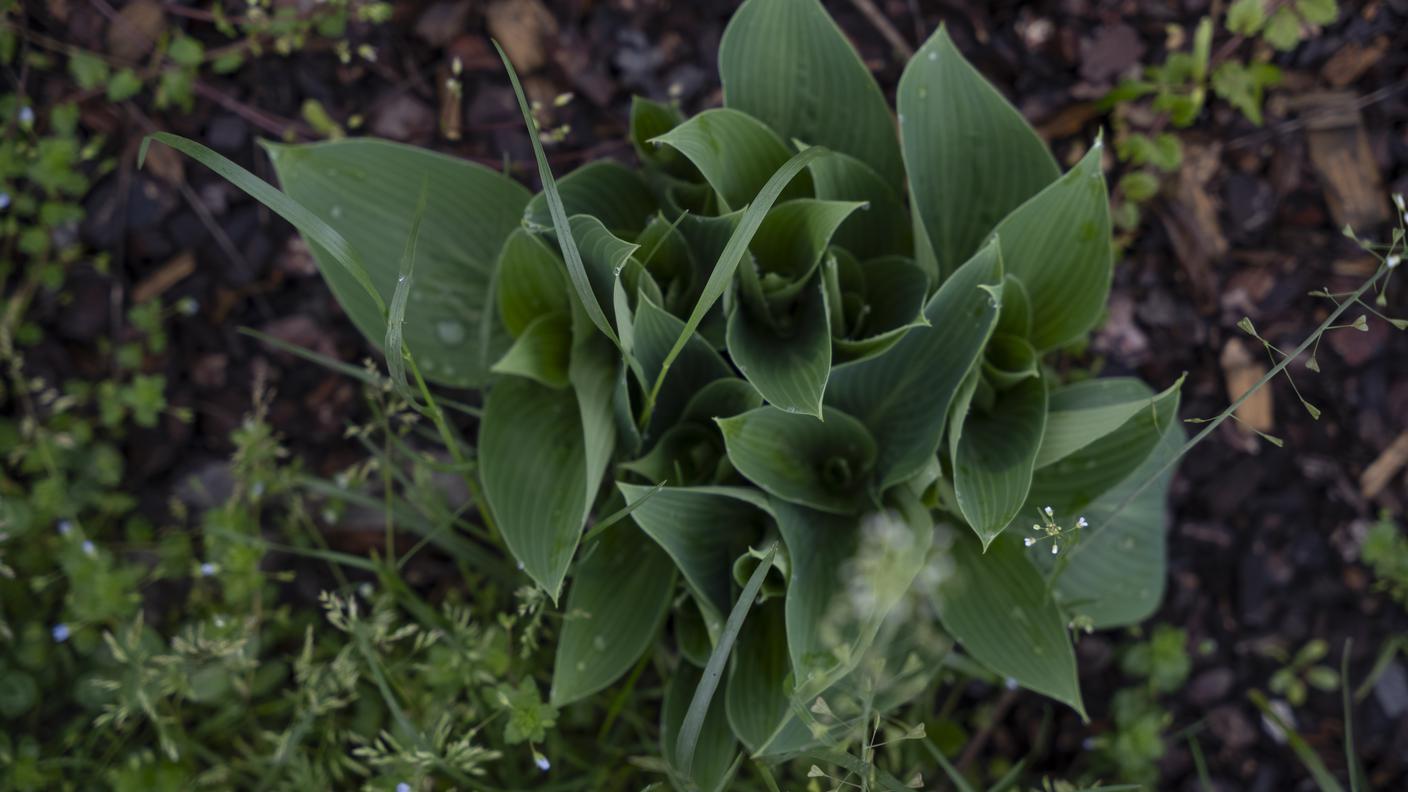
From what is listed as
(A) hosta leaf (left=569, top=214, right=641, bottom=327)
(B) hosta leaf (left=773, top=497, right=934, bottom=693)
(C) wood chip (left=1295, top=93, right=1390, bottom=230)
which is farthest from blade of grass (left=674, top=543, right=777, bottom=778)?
(C) wood chip (left=1295, top=93, right=1390, bottom=230)

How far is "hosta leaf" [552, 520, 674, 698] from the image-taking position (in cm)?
141

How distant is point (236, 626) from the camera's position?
1645mm

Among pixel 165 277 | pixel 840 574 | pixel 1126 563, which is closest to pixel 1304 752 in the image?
pixel 1126 563

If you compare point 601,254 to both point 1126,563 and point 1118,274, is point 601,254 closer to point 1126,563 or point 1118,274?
point 1126,563

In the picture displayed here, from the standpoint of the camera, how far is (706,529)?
137cm

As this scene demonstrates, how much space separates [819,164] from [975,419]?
1.41ft

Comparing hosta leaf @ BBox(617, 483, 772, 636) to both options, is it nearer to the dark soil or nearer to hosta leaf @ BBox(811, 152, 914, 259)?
hosta leaf @ BBox(811, 152, 914, 259)

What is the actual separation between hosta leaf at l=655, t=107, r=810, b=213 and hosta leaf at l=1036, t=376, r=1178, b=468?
49 centimetres

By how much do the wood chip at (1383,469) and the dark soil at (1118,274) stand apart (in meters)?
0.02

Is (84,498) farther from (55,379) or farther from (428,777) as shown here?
(428,777)

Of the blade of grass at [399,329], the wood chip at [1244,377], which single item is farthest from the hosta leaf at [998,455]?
the wood chip at [1244,377]

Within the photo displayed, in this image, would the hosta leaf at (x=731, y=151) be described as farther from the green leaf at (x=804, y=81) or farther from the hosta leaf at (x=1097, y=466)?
the hosta leaf at (x=1097, y=466)

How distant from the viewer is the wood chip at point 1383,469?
1.96 meters

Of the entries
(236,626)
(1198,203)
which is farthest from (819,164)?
(236,626)
